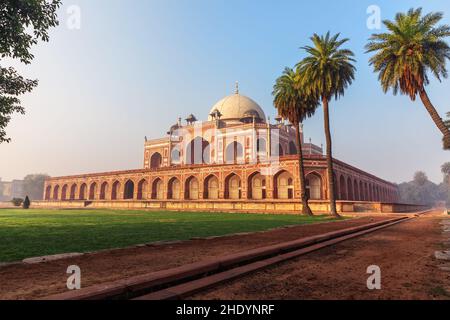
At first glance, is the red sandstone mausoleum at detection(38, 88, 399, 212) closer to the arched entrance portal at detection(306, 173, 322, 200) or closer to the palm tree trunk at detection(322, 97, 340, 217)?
the arched entrance portal at detection(306, 173, 322, 200)

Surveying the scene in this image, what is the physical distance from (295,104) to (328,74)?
428 cm

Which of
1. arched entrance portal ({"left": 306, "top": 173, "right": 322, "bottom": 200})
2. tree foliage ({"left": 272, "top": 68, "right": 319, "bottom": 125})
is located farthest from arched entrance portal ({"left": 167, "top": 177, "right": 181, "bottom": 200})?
tree foliage ({"left": 272, "top": 68, "right": 319, "bottom": 125})

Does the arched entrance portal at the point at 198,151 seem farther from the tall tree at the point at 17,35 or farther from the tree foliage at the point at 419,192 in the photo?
the tree foliage at the point at 419,192

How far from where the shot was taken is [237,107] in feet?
197

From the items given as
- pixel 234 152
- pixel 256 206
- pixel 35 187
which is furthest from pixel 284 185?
pixel 35 187

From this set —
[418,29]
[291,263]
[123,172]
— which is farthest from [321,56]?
[123,172]

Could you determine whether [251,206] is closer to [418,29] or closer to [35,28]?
[418,29]

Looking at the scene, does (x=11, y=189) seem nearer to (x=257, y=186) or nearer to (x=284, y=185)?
(x=257, y=186)

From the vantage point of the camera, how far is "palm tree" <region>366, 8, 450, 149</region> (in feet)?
57.2

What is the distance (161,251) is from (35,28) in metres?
10.1

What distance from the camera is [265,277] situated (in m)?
4.50

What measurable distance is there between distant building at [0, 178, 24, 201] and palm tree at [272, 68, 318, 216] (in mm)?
142103

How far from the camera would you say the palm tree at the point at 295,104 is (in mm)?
26766

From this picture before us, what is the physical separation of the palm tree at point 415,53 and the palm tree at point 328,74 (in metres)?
5.26
